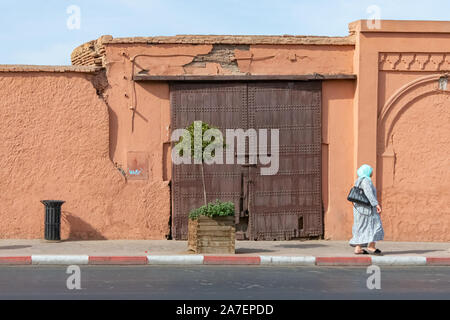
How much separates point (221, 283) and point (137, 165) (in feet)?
17.9

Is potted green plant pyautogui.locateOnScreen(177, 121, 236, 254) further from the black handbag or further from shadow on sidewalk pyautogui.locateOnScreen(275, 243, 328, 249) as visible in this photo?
the black handbag

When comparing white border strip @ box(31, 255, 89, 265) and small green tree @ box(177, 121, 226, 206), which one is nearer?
white border strip @ box(31, 255, 89, 265)

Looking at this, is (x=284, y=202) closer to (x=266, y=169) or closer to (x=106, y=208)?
(x=266, y=169)

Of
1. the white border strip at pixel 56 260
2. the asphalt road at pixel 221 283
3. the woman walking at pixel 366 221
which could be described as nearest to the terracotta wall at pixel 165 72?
the woman walking at pixel 366 221

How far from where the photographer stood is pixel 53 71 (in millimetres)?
15133

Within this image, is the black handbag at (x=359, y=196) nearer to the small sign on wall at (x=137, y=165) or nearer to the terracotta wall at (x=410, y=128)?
the terracotta wall at (x=410, y=128)

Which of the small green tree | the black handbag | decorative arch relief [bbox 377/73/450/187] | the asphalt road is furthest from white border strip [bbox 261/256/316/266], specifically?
decorative arch relief [bbox 377/73/450/187]

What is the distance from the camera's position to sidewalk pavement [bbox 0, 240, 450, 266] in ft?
41.5

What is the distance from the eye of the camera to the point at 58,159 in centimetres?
1523

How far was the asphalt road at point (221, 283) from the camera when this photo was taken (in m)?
9.55

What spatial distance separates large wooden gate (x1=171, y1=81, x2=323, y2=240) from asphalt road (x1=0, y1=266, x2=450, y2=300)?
3.29m

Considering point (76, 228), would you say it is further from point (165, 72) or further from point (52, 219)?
point (165, 72)

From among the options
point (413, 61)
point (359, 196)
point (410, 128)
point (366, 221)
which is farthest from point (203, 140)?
point (413, 61)

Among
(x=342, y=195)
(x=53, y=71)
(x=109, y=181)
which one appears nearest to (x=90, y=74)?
(x=53, y=71)
